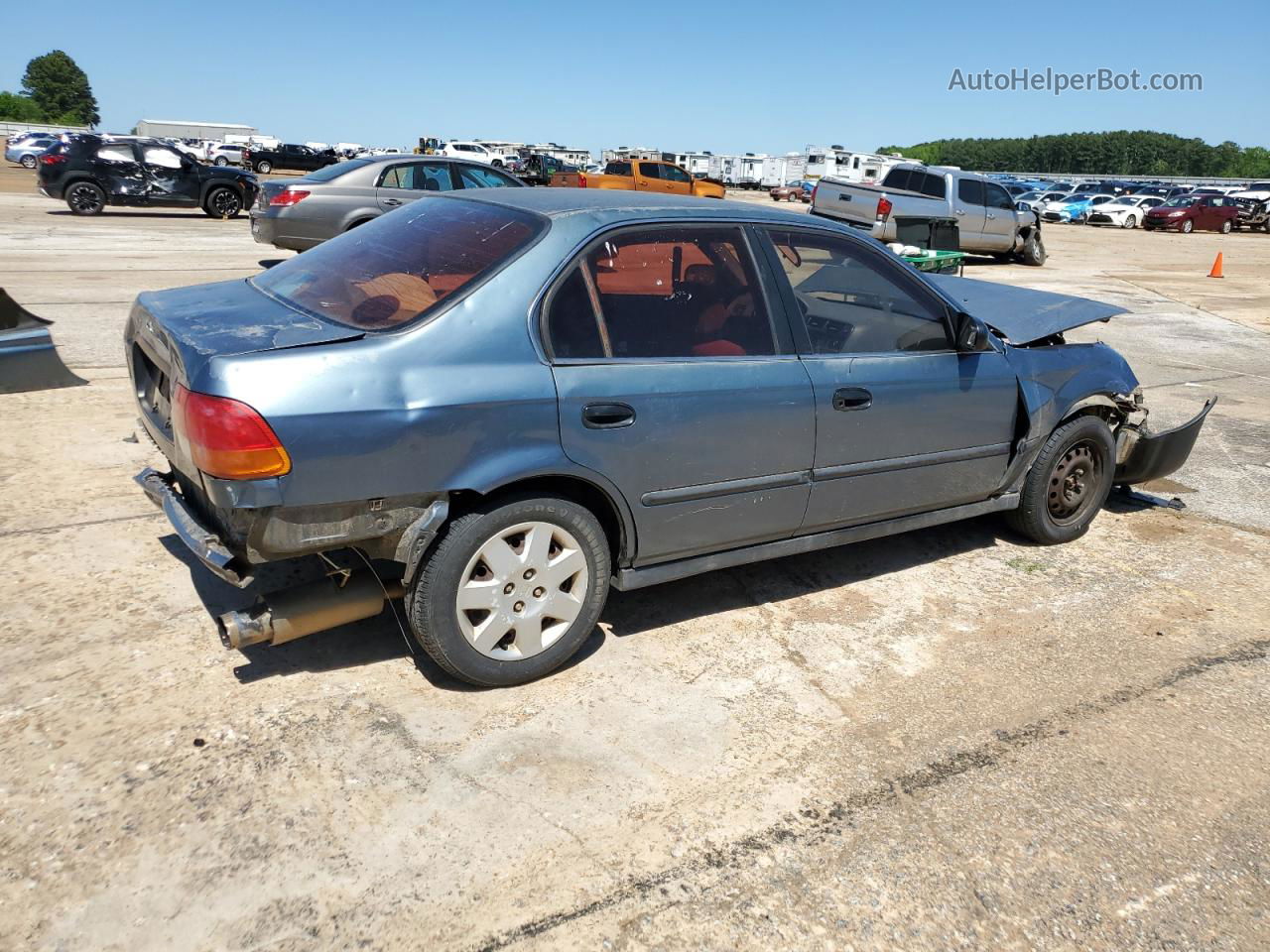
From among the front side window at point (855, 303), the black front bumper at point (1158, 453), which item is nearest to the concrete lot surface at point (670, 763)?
the black front bumper at point (1158, 453)

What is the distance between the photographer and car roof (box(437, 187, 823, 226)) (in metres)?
3.59

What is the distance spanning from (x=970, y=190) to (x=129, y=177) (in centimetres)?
1676

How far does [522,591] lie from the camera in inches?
130

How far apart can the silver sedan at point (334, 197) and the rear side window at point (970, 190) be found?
1149 centimetres

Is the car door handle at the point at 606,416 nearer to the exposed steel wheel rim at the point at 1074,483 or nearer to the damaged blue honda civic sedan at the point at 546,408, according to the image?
the damaged blue honda civic sedan at the point at 546,408

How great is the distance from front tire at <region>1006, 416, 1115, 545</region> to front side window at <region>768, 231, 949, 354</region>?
101 centimetres

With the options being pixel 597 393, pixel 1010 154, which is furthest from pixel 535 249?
pixel 1010 154

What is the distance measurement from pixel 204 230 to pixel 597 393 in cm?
1706

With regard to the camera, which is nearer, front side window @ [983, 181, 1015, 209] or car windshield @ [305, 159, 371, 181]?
car windshield @ [305, 159, 371, 181]

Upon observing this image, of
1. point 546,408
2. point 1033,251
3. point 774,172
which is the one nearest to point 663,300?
point 546,408

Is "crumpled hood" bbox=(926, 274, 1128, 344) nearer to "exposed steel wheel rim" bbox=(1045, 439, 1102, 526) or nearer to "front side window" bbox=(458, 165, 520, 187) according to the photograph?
"exposed steel wheel rim" bbox=(1045, 439, 1102, 526)

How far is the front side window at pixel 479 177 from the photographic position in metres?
13.8

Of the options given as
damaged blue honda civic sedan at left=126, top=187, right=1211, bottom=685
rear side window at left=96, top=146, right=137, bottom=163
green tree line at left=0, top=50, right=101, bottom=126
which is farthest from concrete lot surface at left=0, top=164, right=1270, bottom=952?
green tree line at left=0, top=50, right=101, bottom=126

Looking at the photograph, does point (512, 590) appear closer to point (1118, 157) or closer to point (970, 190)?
point (970, 190)
